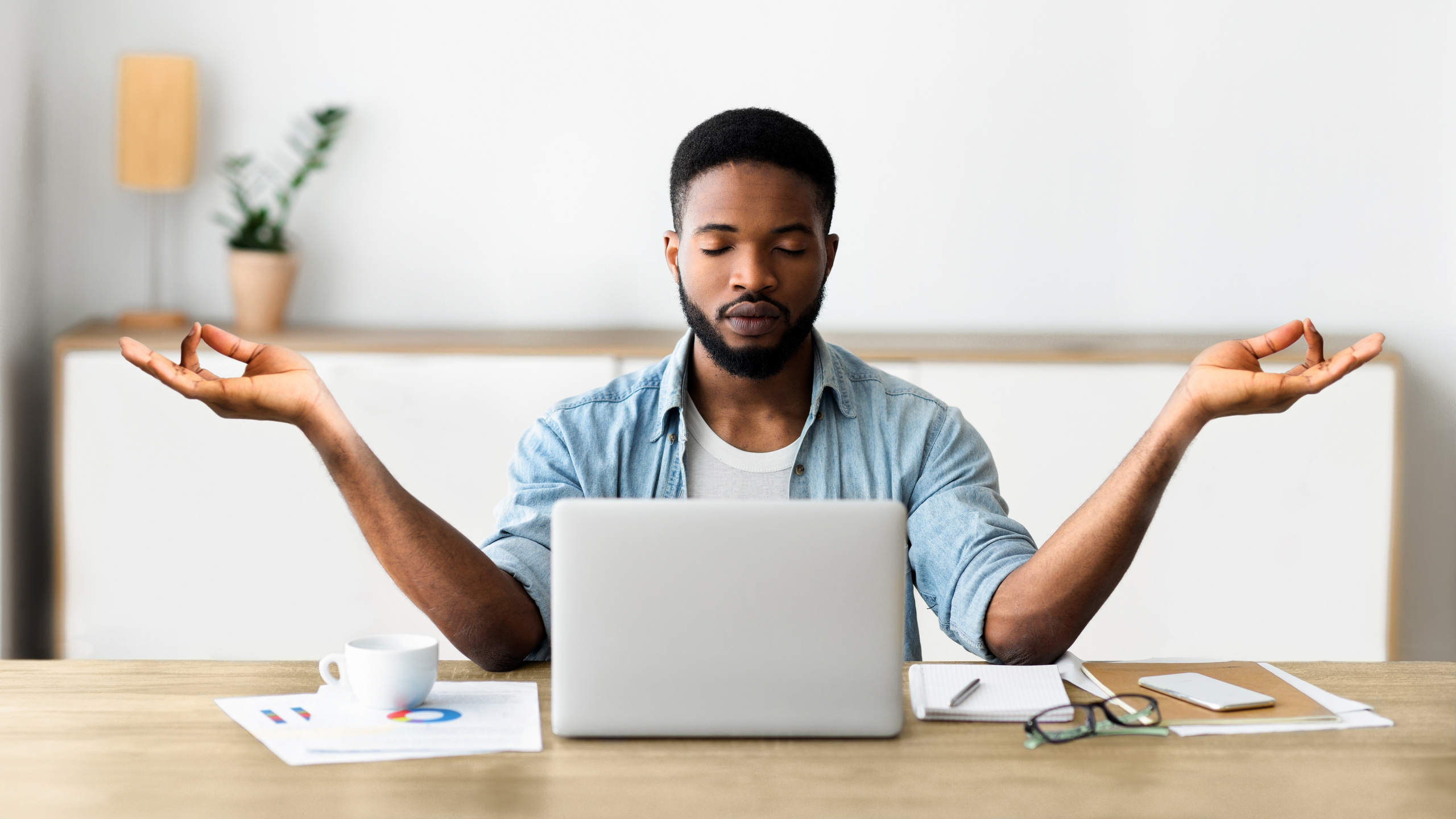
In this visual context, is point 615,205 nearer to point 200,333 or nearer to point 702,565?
point 200,333

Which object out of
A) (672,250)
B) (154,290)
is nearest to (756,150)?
(672,250)

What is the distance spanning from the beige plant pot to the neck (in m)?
1.46

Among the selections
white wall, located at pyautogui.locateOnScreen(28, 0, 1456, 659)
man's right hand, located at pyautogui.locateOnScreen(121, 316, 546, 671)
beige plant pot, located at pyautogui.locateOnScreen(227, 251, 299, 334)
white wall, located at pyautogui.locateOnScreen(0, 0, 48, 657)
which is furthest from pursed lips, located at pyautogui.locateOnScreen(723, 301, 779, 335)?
white wall, located at pyautogui.locateOnScreen(0, 0, 48, 657)

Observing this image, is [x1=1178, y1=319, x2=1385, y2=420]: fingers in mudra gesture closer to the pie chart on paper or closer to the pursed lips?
the pursed lips

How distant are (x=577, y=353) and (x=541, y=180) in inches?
22.2

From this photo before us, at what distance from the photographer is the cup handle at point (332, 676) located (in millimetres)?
1242

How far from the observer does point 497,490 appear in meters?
2.75

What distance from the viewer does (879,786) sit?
1.04m

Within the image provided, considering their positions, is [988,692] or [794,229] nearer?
[988,692]

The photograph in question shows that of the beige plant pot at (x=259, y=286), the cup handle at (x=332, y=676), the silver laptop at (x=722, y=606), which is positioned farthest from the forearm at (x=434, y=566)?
the beige plant pot at (x=259, y=286)

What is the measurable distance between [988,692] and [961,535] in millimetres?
385

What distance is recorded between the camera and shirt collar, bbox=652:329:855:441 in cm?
176

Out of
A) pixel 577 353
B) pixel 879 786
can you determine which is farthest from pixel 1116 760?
pixel 577 353

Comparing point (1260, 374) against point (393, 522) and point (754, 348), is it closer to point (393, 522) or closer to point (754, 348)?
point (754, 348)
